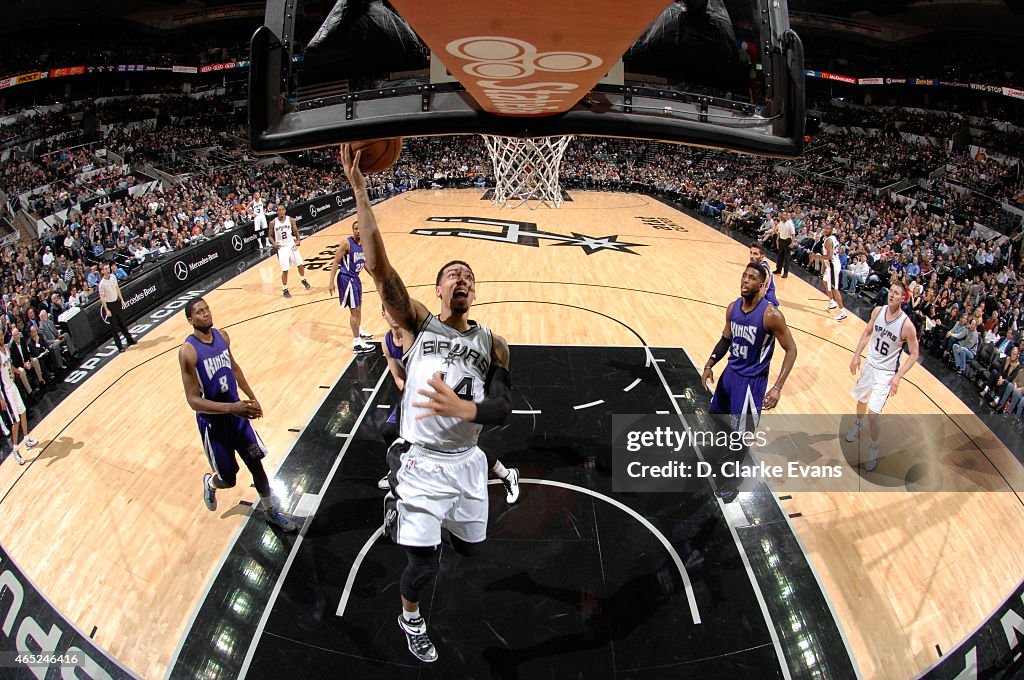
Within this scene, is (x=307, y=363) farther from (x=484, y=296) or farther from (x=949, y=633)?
(x=949, y=633)

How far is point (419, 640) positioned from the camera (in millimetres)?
3811

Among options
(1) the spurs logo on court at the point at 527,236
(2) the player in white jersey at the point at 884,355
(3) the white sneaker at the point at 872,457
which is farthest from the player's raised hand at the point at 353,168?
(1) the spurs logo on court at the point at 527,236

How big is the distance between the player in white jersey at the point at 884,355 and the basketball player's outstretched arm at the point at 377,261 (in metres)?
4.64

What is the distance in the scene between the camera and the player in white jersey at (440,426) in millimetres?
3211

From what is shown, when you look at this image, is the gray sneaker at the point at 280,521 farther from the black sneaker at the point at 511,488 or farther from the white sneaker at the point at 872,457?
the white sneaker at the point at 872,457

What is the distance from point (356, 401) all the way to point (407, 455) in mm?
4045

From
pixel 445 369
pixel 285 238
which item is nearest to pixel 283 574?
pixel 445 369

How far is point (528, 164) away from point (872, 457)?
11.4 metres

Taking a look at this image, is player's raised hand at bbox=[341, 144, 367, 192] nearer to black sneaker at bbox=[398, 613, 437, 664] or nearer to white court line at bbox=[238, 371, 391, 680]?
black sneaker at bbox=[398, 613, 437, 664]

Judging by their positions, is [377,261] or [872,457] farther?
[872,457]

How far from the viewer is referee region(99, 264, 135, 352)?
28.2ft

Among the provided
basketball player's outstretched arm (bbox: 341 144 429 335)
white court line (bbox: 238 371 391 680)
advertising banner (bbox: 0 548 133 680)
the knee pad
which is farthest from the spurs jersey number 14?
advertising banner (bbox: 0 548 133 680)

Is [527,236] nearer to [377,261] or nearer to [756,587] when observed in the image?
[756,587]

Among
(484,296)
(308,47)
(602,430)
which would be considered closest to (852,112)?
(484,296)
